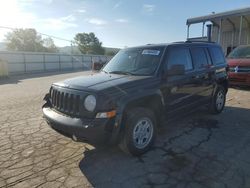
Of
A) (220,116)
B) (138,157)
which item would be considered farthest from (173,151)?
(220,116)

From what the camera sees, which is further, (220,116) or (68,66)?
(68,66)

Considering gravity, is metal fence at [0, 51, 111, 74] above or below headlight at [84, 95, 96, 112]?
above

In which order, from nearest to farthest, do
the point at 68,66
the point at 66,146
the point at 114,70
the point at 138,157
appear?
1. the point at 138,157
2. the point at 66,146
3. the point at 114,70
4. the point at 68,66

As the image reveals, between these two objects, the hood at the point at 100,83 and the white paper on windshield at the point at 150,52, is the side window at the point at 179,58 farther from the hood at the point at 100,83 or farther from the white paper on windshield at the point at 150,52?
the hood at the point at 100,83

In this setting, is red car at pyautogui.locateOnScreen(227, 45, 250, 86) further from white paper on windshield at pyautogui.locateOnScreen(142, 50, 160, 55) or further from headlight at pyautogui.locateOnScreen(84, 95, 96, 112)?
headlight at pyautogui.locateOnScreen(84, 95, 96, 112)

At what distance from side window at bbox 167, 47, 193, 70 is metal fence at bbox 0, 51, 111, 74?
2163 centimetres

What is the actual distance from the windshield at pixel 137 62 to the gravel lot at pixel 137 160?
1.41 m

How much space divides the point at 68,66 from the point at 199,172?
29635 mm

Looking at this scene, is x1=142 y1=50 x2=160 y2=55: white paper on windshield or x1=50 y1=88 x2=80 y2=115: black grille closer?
x1=50 y1=88 x2=80 y2=115: black grille

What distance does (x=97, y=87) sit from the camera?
3395mm

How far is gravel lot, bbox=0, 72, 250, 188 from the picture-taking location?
3.07 m

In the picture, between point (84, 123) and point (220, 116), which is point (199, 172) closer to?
point (84, 123)

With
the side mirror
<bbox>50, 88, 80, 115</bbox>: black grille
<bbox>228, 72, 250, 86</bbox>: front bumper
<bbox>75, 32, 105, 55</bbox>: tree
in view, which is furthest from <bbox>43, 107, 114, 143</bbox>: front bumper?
<bbox>75, 32, 105, 55</bbox>: tree

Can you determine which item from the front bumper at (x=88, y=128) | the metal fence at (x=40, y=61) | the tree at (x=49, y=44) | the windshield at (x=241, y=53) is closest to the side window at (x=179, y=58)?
the front bumper at (x=88, y=128)
